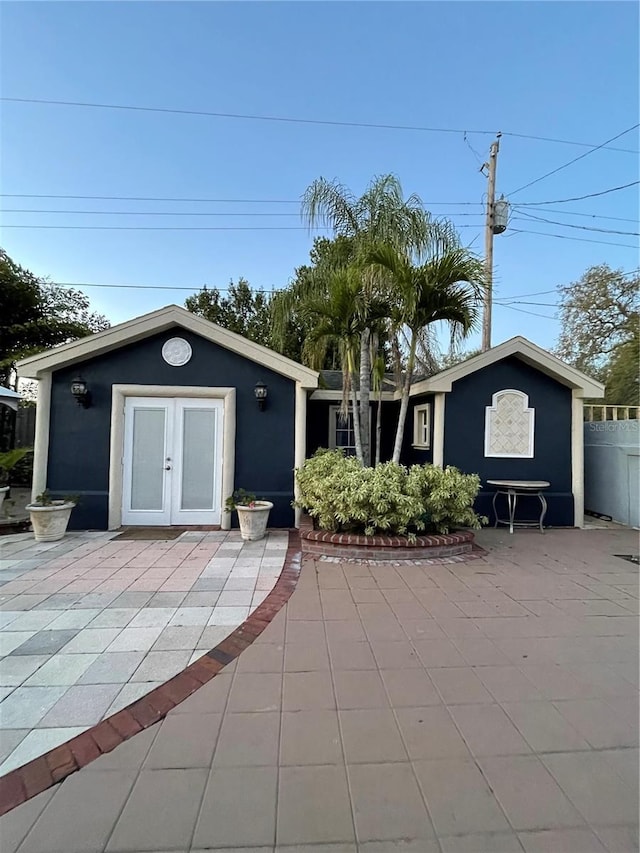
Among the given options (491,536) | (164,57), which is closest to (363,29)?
(164,57)

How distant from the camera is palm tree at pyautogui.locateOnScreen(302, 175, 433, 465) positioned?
21.2ft

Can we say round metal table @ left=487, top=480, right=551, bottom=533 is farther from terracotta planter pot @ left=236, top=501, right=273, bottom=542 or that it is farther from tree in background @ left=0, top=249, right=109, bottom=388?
tree in background @ left=0, top=249, right=109, bottom=388

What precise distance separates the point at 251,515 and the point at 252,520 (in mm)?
79

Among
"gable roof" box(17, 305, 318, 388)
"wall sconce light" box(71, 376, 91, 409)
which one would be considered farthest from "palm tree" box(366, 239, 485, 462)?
"wall sconce light" box(71, 376, 91, 409)

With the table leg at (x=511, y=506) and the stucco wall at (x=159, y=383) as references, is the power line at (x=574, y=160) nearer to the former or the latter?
the table leg at (x=511, y=506)

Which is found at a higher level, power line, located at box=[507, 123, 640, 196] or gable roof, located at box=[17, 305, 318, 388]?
power line, located at box=[507, 123, 640, 196]

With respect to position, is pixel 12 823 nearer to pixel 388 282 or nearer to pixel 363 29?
pixel 388 282

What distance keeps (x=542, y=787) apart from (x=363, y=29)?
11.2 m

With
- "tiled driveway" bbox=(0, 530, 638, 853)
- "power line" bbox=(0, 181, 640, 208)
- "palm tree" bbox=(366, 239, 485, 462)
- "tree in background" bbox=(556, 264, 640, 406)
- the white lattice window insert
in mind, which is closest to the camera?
"tiled driveway" bbox=(0, 530, 638, 853)

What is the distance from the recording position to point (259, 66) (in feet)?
28.5

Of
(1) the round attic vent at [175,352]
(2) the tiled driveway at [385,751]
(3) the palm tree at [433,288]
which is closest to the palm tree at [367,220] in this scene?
(3) the palm tree at [433,288]

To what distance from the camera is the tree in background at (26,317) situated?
1262cm

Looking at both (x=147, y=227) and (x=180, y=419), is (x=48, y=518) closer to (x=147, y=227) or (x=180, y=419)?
(x=180, y=419)

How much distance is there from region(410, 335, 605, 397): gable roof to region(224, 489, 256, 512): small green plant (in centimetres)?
368
